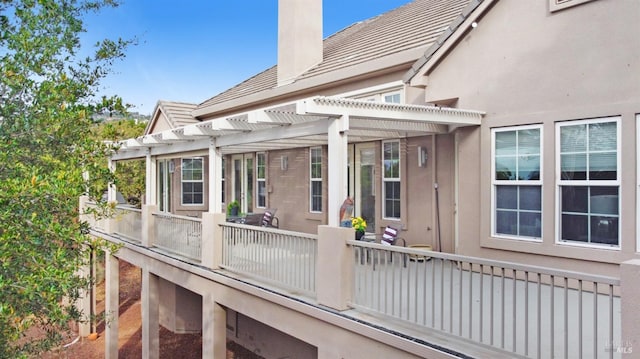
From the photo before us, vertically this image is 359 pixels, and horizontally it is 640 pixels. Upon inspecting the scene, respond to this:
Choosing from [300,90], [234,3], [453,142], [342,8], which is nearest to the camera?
[453,142]

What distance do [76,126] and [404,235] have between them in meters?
6.51

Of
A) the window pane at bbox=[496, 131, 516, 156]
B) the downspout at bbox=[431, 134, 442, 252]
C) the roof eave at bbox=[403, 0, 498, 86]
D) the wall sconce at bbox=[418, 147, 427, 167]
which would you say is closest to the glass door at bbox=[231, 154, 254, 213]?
the wall sconce at bbox=[418, 147, 427, 167]

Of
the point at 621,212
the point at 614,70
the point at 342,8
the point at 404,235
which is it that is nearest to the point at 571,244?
the point at 621,212

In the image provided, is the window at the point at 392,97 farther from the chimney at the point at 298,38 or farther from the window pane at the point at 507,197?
the chimney at the point at 298,38

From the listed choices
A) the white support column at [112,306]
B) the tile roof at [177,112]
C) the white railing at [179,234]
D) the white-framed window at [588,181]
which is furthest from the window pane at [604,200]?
the tile roof at [177,112]

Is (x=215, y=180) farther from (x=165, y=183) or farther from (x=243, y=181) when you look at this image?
(x=165, y=183)

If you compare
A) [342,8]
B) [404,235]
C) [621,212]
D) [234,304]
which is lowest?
[234,304]

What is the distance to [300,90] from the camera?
12.5 m

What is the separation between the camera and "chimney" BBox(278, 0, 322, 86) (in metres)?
13.6

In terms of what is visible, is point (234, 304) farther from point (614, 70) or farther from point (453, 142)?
point (614, 70)

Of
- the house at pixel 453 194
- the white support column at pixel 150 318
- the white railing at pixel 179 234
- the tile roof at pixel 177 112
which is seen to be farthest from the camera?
the tile roof at pixel 177 112

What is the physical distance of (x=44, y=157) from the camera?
4.76 meters

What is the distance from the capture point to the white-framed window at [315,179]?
489 inches

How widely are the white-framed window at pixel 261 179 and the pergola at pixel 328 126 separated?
12.7 ft
